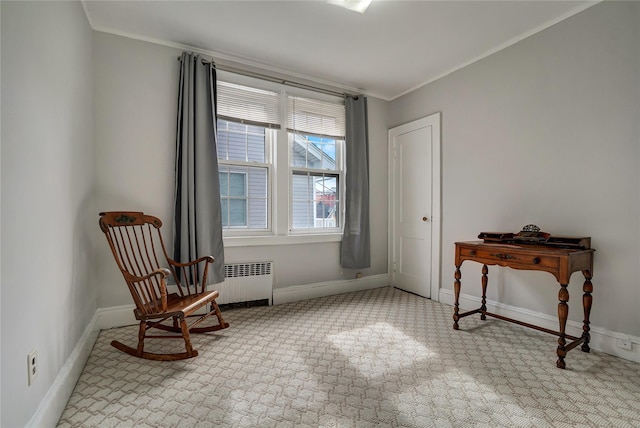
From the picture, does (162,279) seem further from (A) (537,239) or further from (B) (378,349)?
(A) (537,239)

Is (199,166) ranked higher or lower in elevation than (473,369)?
Result: higher

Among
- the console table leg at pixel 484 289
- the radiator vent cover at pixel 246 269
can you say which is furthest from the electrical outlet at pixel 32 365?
the console table leg at pixel 484 289

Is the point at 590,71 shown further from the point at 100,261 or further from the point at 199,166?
the point at 100,261

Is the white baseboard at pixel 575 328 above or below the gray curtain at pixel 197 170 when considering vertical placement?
below

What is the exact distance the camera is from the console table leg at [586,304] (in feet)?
6.95

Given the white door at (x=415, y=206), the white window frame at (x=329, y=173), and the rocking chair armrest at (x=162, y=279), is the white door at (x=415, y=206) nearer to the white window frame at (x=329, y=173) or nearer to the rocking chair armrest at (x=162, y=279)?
the white window frame at (x=329, y=173)

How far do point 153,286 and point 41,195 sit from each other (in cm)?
124

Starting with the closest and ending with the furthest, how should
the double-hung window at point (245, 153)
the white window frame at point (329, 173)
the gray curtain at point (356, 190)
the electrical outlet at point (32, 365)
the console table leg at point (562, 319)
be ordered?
the electrical outlet at point (32, 365), the console table leg at point (562, 319), the double-hung window at point (245, 153), the white window frame at point (329, 173), the gray curtain at point (356, 190)

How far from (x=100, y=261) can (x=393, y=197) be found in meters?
3.28

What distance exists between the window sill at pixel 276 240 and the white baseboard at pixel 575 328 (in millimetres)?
1609

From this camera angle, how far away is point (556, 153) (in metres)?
2.45

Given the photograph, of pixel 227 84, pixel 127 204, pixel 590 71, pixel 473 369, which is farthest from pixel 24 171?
pixel 590 71

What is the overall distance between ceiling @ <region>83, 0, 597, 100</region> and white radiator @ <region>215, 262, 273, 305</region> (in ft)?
6.97

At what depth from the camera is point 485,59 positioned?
9.73 ft
